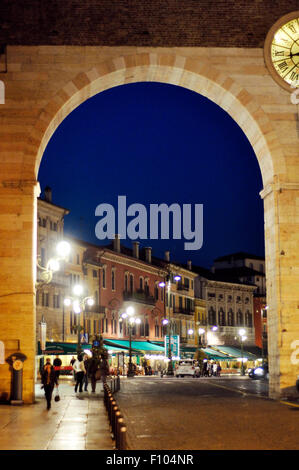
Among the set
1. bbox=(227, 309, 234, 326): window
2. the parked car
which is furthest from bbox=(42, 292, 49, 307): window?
bbox=(227, 309, 234, 326): window

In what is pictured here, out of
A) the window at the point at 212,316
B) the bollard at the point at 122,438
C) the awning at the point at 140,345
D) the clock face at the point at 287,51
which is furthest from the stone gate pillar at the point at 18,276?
the window at the point at 212,316

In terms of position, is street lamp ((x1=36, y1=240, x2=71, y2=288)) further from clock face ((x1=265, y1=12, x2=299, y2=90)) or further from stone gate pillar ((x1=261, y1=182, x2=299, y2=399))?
clock face ((x1=265, y1=12, x2=299, y2=90))

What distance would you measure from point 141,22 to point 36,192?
6.76 m

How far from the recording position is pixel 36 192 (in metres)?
23.5

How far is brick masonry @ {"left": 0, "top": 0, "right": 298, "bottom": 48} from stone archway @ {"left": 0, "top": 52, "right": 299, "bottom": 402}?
80 centimetres

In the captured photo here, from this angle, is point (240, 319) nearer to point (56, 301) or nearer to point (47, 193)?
point (56, 301)

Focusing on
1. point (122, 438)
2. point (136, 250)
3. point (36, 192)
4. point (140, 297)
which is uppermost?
point (136, 250)

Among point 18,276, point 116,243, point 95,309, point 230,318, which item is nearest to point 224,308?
point 230,318

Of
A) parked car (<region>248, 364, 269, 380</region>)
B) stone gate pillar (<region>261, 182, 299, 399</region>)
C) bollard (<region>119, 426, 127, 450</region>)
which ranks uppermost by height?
stone gate pillar (<region>261, 182, 299, 399</region>)

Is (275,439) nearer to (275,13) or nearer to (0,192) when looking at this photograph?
(0,192)

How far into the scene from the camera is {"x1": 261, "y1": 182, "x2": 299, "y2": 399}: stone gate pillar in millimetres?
23000

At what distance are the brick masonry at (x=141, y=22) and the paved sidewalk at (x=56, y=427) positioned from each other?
1201 cm

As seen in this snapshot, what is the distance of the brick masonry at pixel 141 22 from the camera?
24156 millimetres
